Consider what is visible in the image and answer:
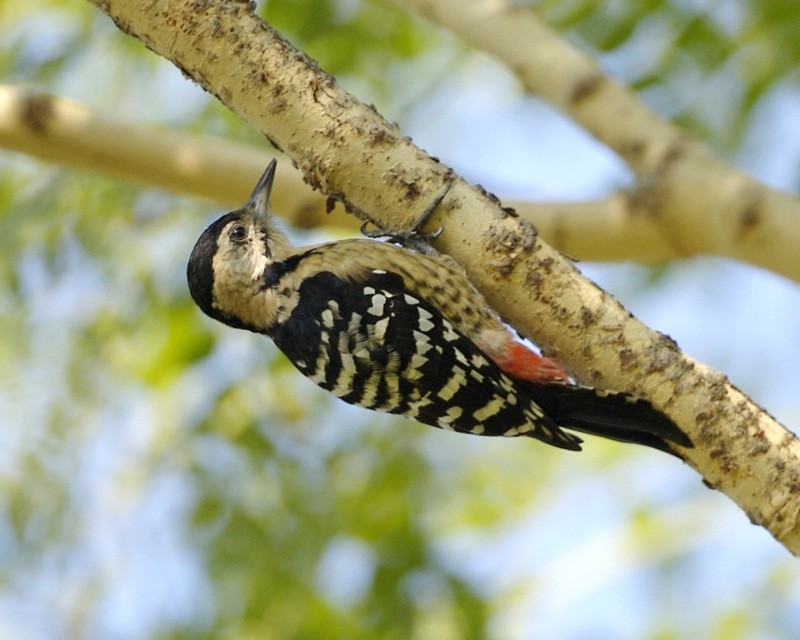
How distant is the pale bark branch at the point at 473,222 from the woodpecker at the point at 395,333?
278 mm

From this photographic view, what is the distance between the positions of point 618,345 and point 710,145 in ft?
6.79

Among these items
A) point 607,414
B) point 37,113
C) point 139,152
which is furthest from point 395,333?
point 37,113

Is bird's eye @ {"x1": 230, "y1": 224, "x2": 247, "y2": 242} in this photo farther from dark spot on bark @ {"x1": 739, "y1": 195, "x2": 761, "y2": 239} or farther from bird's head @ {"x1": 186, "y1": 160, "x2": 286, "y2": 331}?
dark spot on bark @ {"x1": 739, "y1": 195, "x2": 761, "y2": 239}

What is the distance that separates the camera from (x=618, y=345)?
9.22 feet

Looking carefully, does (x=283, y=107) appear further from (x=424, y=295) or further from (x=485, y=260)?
(x=424, y=295)

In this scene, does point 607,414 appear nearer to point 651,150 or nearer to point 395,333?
point 395,333

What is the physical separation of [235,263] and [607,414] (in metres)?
1.69

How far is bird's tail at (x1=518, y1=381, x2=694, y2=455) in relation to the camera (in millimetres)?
2844

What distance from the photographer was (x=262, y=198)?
391 cm

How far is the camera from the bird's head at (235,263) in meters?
3.94

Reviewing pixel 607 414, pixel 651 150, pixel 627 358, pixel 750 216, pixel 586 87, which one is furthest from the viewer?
pixel 586 87

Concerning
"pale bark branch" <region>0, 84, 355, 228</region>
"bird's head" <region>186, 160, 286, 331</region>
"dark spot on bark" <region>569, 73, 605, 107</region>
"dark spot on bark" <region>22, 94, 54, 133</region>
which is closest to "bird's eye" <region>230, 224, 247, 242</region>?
"bird's head" <region>186, 160, 286, 331</region>

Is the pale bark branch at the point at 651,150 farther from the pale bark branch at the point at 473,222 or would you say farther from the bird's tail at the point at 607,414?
the pale bark branch at the point at 473,222

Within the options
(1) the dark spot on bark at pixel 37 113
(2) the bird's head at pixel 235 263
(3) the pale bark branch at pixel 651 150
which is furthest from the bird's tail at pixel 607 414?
(1) the dark spot on bark at pixel 37 113
